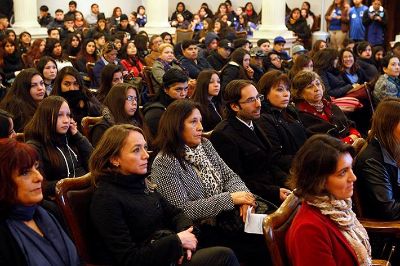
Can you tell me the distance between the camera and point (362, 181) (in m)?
3.41

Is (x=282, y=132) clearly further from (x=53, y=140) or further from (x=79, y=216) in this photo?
(x=79, y=216)

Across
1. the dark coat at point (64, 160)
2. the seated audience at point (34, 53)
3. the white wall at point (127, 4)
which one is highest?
the white wall at point (127, 4)

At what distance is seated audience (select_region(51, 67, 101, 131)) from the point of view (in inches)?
205

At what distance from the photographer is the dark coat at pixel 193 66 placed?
837cm

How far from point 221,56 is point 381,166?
587 centimetres

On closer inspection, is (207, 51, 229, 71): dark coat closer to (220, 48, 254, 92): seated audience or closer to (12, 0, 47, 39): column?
(220, 48, 254, 92): seated audience

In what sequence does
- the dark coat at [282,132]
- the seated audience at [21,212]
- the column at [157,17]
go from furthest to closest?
the column at [157,17], the dark coat at [282,132], the seated audience at [21,212]

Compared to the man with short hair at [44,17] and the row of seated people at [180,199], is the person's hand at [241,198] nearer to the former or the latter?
the row of seated people at [180,199]

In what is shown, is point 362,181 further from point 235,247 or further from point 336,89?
point 336,89

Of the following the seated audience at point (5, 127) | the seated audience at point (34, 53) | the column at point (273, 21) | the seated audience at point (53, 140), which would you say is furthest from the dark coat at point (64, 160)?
the column at point (273, 21)

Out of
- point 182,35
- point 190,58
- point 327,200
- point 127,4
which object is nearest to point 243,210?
point 327,200

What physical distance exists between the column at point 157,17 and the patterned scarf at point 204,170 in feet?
34.6

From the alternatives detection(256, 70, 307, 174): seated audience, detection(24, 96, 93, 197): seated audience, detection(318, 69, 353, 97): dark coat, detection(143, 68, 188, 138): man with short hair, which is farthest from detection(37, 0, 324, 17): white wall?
detection(24, 96, 93, 197): seated audience

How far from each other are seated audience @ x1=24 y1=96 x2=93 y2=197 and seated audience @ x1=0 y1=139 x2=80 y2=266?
124 cm
